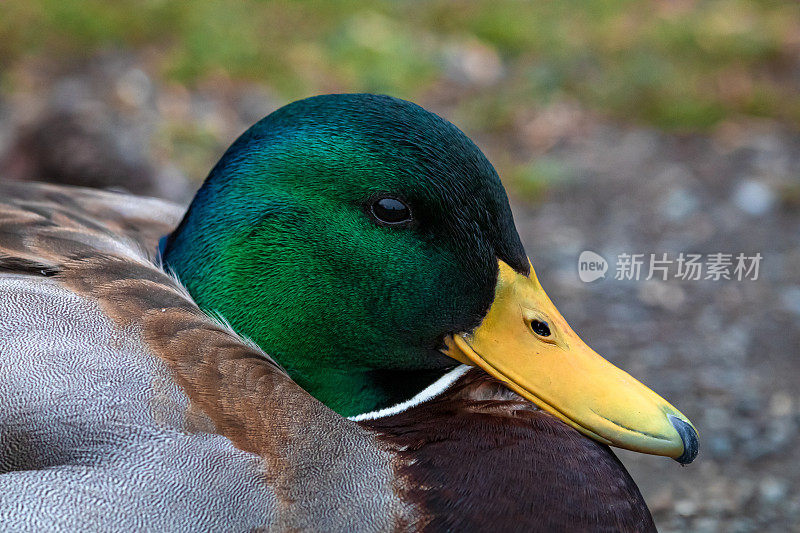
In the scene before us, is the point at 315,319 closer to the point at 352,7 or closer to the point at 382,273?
the point at 382,273

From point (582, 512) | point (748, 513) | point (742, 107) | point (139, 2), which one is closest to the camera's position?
point (582, 512)

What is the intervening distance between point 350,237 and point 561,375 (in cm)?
49

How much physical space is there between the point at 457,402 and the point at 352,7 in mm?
4354

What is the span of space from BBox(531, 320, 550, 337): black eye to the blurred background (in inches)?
40.4

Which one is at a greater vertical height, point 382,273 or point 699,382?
point 382,273

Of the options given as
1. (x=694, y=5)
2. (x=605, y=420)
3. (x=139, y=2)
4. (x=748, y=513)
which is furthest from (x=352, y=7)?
(x=605, y=420)

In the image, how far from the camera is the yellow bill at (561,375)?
172cm

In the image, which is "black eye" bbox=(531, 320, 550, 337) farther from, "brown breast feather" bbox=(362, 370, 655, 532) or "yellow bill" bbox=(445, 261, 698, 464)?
"brown breast feather" bbox=(362, 370, 655, 532)

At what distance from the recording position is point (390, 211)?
178 centimetres

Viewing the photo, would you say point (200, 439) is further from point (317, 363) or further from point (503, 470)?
point (503, 470)

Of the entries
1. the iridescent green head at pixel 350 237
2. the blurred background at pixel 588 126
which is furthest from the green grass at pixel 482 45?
the iridescent green head at pixel 350 237

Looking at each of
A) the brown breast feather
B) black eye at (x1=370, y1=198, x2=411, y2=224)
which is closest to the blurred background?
the brown breast feather

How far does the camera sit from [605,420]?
68.5 inches

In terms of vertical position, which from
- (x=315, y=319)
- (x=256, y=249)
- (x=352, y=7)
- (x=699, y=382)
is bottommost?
(x=699, y=382)
